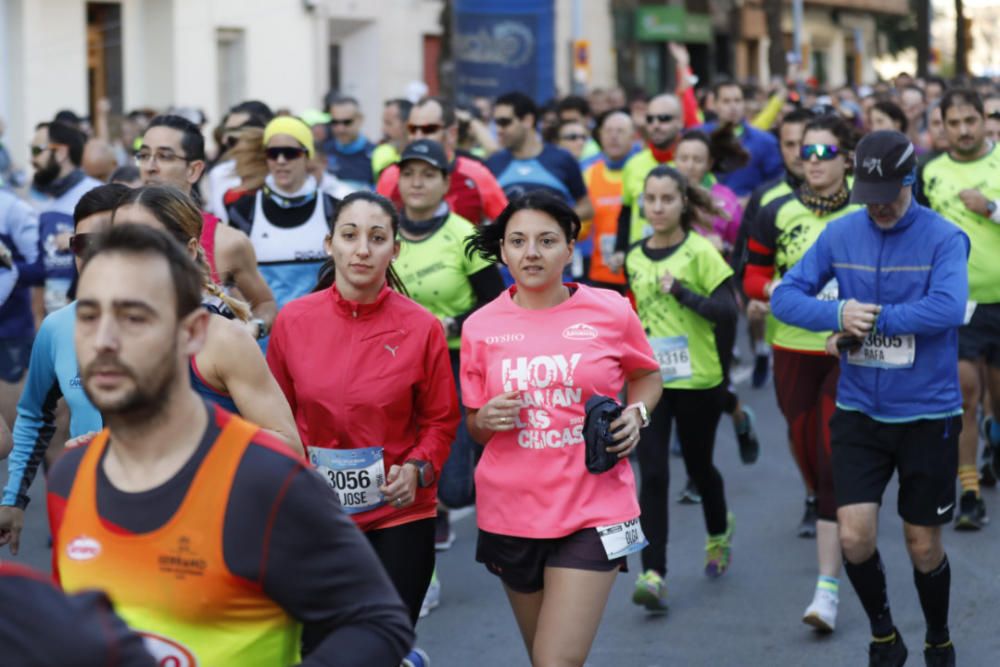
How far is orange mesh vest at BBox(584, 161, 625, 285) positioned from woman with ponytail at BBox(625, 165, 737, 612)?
3.13m

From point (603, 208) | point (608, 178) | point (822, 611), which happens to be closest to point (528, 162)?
point (603, 208)

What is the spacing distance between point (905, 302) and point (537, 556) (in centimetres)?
175

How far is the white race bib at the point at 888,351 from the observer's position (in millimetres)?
6008

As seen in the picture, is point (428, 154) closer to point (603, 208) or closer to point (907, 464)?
point (907, 464)

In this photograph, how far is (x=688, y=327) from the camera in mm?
7602

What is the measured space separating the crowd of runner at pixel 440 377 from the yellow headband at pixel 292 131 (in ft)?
0.08

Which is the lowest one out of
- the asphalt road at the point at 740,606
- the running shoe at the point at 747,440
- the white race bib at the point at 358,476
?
the asphalt road at the point at 740,606

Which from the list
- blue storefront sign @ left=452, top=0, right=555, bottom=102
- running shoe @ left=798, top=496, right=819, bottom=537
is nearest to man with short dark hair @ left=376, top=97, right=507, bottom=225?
running shoe @ left=798, top=496, right=819, bottom=537

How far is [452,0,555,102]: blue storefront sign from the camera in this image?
2073 cm

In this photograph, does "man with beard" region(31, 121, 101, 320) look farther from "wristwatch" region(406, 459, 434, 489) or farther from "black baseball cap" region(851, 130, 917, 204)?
"black baseball cap" region(851, 130, 917, 204)

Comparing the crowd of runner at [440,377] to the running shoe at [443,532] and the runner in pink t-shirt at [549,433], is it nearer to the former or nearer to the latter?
the runner in pink t-shirt at [549,433]

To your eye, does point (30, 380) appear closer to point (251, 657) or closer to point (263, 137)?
point (251, 657)

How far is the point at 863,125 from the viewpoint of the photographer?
15023mm

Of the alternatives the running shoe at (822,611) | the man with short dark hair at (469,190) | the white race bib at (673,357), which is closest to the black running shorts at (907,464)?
the running shoe at (822,611)
